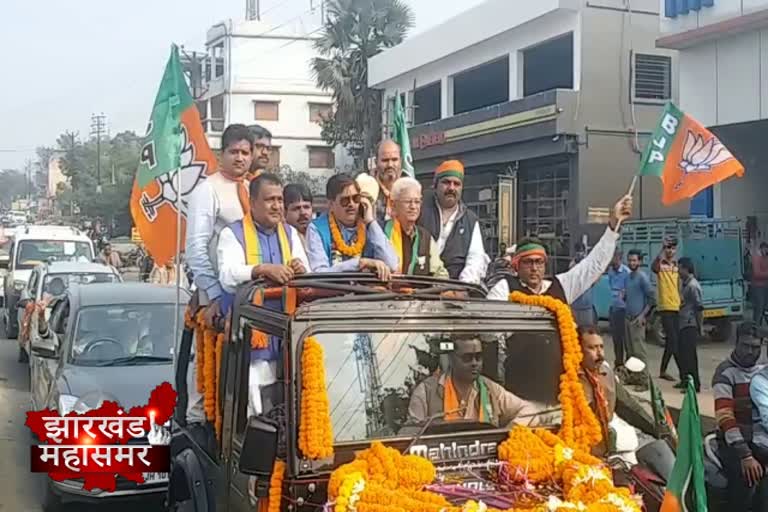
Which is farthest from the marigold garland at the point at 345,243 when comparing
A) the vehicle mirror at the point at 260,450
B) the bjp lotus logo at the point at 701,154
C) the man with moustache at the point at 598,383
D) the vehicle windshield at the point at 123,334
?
the bjp lotus logo at the point at 701,154

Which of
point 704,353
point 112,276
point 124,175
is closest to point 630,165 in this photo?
point 704,353

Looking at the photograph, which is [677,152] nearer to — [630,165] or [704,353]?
[704,353]

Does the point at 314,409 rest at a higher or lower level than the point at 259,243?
lower

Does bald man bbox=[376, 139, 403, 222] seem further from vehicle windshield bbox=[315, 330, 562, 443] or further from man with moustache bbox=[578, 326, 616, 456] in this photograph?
vehicle windshield bbox=[315, 330, 562, 443]

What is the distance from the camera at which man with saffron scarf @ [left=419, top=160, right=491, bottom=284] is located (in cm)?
521

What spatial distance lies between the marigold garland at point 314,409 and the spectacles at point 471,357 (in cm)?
63

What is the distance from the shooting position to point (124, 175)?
172 feet

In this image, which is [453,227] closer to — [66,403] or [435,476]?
[435,476]

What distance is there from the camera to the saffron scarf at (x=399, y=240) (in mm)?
4832

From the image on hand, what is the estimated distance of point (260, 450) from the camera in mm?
3148

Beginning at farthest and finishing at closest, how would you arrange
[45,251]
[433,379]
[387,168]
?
[45,251]
[387,168]
[433,379]

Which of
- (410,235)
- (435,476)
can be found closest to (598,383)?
(435,476)

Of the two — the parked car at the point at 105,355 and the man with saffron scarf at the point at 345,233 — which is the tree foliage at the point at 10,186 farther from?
the man with saffron scarf at the point at 345,233

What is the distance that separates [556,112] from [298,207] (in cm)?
1697
